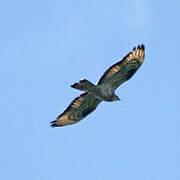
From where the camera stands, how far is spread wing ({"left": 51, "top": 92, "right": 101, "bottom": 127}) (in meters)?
35.0

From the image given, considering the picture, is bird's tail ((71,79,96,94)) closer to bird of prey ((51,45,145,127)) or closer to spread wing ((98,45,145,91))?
bird of prey ((51,45,145,127))

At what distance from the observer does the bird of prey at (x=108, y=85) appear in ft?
111

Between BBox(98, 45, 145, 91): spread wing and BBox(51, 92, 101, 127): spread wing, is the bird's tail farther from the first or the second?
BBox(51, 92, 101, 127): spread wing

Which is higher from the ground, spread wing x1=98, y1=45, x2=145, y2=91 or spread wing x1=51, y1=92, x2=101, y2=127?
spread wing x1=98, y1=45, x2=145, y2=91

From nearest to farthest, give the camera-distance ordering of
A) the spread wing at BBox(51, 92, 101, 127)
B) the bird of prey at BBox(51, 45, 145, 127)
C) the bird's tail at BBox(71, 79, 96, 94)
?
the bird's tail at BBox(71, 79, 96, 94) → the bird of prey at BBox(51, 45, 145, 127) → the spread wing at BBox(51, 92, 101, 127)

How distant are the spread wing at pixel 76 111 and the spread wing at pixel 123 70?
113 centimetres

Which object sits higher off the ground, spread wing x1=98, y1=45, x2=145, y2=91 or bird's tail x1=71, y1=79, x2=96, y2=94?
spread wing x1=98, y1=45, x2=145, y2=91

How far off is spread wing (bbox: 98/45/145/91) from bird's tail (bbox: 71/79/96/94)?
0.40 meters

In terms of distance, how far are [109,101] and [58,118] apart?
2078mm

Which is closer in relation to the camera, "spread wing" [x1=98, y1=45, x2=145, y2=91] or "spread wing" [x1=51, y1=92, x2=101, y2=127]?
"spread wing" [x1=98, y1=45, x2=145, y2=91]

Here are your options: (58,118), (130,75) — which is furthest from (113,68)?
(58,118)

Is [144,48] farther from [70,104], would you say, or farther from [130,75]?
[70,104]

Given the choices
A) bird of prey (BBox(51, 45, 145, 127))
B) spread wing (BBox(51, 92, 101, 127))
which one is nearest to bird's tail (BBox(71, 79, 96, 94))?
bird of prey (BBox(51, 45, 145, 127))

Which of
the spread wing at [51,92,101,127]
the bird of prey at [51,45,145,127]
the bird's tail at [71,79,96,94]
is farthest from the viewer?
the spread wing at [51,92,101,127]
